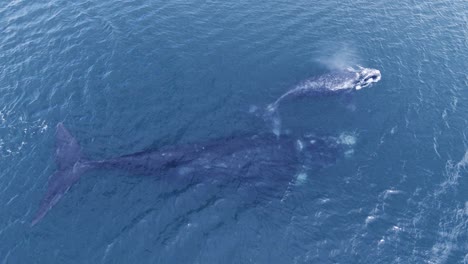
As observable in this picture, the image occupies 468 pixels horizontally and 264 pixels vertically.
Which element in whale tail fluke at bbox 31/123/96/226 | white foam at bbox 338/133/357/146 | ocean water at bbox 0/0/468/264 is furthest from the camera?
white foam at bbox 338/133/357/146

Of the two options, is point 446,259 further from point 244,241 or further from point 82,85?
point 82,85

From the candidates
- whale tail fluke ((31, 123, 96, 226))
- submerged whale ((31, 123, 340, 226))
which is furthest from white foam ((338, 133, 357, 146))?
whale tail fluke ((31, 123, 96, 226))

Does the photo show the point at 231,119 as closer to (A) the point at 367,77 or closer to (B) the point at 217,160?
(B) the point at 217,160

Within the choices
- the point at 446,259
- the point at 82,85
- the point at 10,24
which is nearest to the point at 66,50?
the point at 82,85

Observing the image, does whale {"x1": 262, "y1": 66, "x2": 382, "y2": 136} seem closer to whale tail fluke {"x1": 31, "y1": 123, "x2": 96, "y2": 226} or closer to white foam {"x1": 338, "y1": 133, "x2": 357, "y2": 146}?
white foam {"x1": 338, "y1": 133, "x2": 357, "y2": 146}

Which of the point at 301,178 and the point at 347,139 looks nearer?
the point at 301,178

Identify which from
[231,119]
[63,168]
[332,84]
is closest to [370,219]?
[231,119]

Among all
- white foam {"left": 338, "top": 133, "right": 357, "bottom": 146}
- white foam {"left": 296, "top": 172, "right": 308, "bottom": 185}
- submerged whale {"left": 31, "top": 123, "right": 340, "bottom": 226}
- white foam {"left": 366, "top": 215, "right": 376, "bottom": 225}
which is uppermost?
submerged whale {"left": 31, "top": 123, "right": 340, "bottom": 226}
